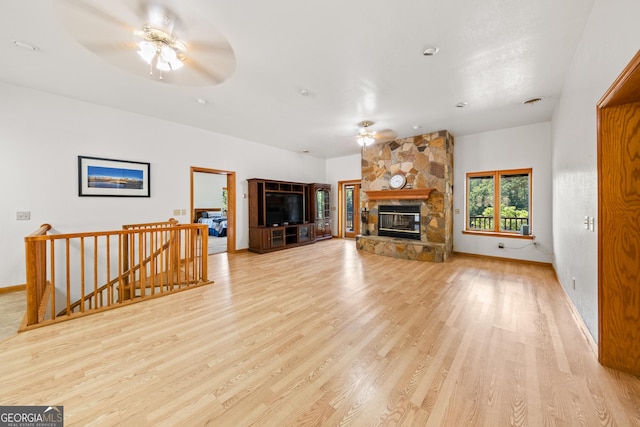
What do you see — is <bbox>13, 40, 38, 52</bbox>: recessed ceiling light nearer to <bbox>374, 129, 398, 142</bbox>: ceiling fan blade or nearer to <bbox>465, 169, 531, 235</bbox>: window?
<bbox>374, 129, 398, 142</bbox>: ceiling fan blade

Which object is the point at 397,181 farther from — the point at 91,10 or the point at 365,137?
the point at 91,10

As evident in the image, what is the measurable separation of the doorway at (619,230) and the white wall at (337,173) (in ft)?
20.1

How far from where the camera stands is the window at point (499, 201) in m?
4.93

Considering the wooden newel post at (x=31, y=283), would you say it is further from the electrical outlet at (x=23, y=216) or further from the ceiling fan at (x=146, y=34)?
the ceiling fan at (x=146, y=34)

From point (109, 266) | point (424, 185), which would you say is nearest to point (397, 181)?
point (424, 185)

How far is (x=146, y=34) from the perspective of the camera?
213 centimetres

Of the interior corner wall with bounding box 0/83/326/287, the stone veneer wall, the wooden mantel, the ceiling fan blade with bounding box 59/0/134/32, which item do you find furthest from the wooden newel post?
the wooden mantel

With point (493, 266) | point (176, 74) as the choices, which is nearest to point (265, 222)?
point (176, 74)

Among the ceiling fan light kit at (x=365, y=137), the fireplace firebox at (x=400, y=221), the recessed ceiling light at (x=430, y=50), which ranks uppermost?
the recessed ceiling light at (x=430, y=50)

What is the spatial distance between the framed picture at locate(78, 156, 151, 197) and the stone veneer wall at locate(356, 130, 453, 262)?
486 centimetres

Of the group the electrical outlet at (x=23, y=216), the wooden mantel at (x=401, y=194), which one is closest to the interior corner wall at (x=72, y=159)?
the electrical outlet at (x=23, y=216)

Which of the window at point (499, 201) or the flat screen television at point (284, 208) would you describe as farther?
the flat screen television at point (284, 208)

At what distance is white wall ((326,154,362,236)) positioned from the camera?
25.7ft

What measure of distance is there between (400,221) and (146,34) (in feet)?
17.5
